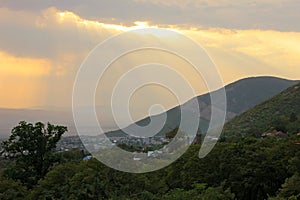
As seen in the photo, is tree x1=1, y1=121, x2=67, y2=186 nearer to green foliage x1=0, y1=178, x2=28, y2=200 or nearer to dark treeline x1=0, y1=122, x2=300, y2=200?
dark treeline x1=0, y1=122, x2=300, y2=200

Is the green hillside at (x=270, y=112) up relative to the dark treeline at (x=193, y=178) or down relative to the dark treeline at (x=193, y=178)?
up

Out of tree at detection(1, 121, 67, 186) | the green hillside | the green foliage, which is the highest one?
the green hillside

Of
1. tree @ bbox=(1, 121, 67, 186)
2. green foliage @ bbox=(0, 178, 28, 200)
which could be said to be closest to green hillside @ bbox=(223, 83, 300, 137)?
tree @ bbox=(1, 121, 67, 186)

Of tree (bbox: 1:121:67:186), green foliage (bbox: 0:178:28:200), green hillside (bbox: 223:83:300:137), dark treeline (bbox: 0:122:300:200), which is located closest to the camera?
dark treeline (bbox: 0:122:300:200)

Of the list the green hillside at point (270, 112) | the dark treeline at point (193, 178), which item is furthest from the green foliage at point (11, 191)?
the green hillside at point (270, 112)

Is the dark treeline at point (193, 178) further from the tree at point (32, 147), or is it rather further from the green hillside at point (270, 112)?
the green hillside at point (270, 112)

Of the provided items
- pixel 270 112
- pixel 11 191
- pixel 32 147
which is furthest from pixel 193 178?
pixel 270 112

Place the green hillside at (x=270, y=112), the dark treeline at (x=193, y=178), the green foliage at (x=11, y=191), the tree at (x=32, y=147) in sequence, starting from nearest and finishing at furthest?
the dark treeline at (x=193, y=178), the green foliage at (x=11, y=191), the tree at (x=32, y=147), the green hillside at (x=270, y=112)

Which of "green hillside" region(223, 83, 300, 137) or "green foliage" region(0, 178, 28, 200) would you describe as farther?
"green hillside" region(223, 83, 300, 137)

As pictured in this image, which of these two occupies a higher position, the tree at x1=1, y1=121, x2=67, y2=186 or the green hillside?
the green hillside

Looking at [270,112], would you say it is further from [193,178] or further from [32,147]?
[193,178]

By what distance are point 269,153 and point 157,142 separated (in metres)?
10.2

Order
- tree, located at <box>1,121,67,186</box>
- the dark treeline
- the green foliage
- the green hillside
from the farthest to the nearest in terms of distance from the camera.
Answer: the green hillside, tree, located at <box>1,121,67,186</box>, the green foliage, the dark treeline

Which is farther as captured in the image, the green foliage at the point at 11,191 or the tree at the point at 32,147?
the tree at the point at 32,147
